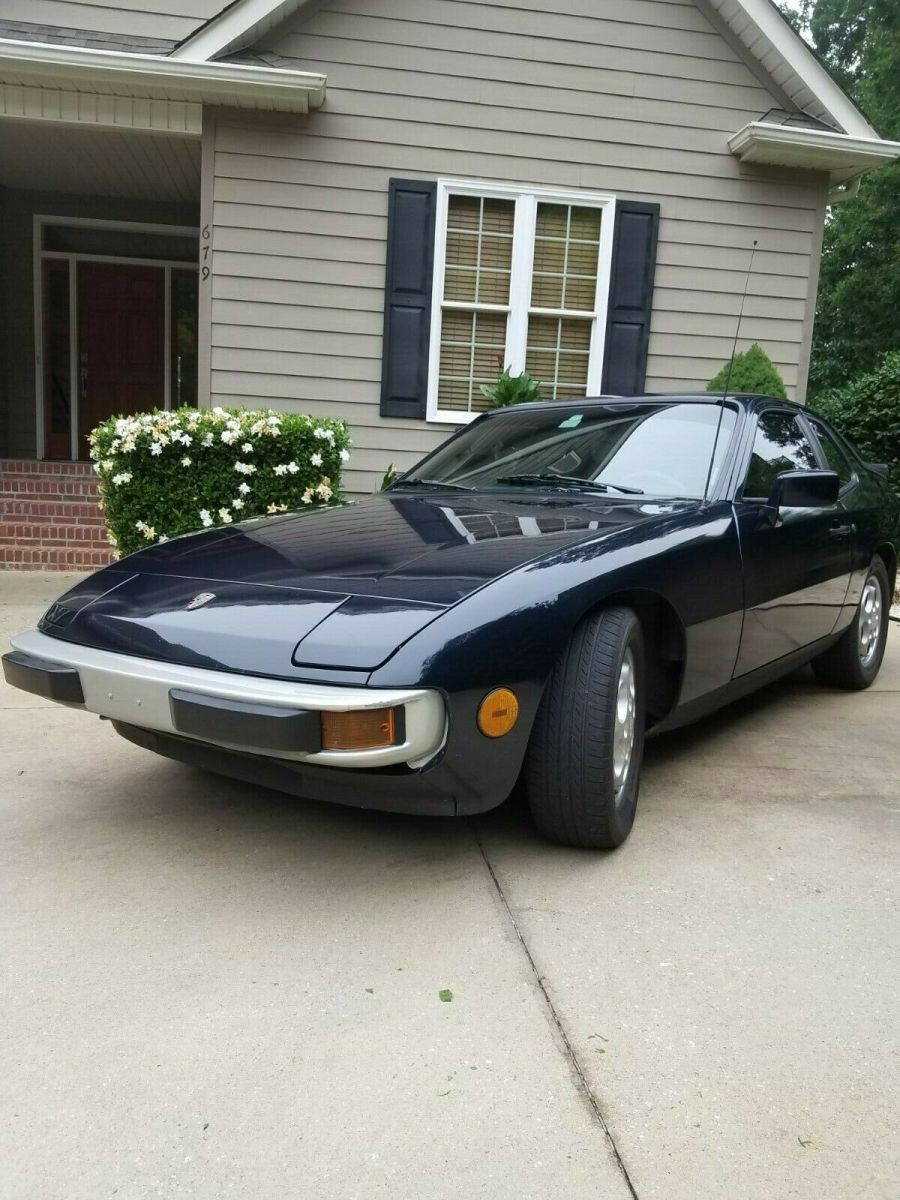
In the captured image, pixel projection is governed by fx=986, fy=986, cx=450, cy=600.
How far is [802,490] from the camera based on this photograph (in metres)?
3.38

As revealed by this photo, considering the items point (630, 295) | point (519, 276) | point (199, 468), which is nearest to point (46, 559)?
point (199, 468)

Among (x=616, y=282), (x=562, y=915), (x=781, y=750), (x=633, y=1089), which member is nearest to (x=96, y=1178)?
(x=633, y=1089)

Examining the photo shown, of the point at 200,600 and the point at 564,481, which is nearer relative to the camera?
the point at 200,600

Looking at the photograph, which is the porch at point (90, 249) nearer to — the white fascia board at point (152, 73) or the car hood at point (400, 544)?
the white fascia board at point (152, 73)

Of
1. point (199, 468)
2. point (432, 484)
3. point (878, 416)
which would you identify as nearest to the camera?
point (432, 484)

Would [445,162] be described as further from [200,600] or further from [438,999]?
[438,999]

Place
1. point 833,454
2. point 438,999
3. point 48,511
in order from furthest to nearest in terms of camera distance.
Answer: point 48,511 < point 833,454 < point 438,999

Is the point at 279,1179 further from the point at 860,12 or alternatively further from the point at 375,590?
the point at 860,12

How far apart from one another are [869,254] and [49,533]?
2146cm

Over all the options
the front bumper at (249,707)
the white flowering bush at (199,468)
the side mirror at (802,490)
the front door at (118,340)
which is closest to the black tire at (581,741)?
the front bumper at (249,707)

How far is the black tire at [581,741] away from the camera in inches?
97.4

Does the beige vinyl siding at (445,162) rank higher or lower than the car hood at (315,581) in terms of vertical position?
higher

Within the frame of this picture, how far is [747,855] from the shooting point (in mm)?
2752

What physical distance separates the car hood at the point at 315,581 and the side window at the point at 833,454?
5.03ft
